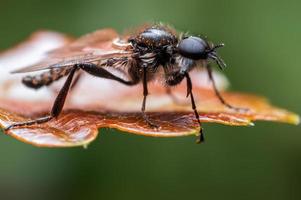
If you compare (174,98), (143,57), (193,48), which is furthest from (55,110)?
(174,98)

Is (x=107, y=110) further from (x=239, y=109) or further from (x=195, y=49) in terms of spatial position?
(x=239, y=109)

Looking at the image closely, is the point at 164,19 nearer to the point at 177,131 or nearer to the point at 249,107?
the point at 249,107

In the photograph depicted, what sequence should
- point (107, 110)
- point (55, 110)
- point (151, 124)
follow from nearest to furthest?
point (151, 124)
point (55, 110)
point (107, 110)

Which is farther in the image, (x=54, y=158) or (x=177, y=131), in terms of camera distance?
(x=54, y=158)

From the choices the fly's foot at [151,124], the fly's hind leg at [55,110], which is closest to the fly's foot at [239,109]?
the fly's foot at [151,124]

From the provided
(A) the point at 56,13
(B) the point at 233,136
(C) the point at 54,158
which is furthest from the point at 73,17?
(B) the point at 233,136

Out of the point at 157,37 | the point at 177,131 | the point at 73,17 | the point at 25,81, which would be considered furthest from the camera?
the point at 73,17

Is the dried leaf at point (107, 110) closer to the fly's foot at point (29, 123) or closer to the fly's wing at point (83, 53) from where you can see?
the fly's foot at point (29, 123)

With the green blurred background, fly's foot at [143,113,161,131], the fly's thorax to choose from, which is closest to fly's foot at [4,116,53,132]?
fly's foot at [143,113,161,131]
